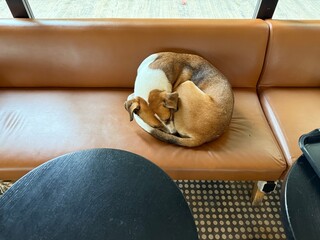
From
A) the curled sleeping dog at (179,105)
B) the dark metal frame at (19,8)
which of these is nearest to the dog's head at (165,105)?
the curled sleeping dog at (179,105)

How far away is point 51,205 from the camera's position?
0.92 meters

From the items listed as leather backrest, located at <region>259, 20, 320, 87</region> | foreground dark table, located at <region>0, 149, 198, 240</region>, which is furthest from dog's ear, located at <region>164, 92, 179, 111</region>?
leather backrest, located at <region>259, 20, 320, 87</region>

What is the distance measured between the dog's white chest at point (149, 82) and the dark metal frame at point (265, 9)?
33.5 inches

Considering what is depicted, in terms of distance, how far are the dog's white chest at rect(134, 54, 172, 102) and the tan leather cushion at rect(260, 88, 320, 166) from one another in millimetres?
682

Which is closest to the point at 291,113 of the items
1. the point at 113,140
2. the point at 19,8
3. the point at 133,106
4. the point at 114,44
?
the point at 133,106

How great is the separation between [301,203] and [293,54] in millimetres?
1146

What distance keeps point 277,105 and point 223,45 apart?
0.53 m

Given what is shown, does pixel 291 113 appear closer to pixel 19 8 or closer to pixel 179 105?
pixel 179 105

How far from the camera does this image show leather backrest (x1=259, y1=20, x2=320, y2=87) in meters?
1.61

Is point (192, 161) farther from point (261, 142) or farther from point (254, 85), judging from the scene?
point (254, 85)

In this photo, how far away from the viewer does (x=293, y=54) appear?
1.64 metres

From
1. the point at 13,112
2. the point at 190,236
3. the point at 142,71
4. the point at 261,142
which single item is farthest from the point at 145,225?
the point at 13,112

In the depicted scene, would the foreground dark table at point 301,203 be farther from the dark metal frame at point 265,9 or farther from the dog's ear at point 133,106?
the dark metal frame at point 265,9

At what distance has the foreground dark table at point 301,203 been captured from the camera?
0.79 metres
